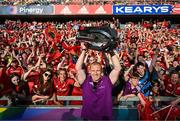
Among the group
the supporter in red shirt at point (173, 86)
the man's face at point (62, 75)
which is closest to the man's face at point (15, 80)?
the man's face at point (62, 75)

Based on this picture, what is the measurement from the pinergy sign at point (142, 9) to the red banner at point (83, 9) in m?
0.72

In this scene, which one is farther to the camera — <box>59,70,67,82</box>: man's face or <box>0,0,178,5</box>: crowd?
<box>0,0,178,5</box>: crowd

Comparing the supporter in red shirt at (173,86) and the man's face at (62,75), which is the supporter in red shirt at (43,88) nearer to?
the man's face at (62,75)

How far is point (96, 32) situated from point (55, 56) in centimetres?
610

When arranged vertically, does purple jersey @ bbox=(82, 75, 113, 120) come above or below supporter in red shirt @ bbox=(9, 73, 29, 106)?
above

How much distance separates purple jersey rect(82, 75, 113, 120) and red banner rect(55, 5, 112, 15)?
26.1 metres

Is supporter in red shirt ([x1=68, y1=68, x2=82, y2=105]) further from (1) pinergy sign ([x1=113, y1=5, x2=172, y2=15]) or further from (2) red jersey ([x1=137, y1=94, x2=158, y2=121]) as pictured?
(1) pinergy sign ([x1=113, y1=5, x2=172, y2=15])

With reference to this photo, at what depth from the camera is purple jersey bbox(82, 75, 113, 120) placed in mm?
4473

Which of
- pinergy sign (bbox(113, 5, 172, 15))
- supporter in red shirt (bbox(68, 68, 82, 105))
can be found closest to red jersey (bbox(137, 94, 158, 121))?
supporter in red shirt (bbox(68, 68, 82, 105))

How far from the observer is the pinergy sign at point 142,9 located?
97.0 ft

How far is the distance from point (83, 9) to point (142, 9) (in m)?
4.73

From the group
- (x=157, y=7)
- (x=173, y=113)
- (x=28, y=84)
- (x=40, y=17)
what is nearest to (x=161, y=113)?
(x=173, y=113)

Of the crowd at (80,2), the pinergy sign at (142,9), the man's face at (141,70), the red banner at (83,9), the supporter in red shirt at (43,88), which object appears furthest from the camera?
the crowd at (80,2)

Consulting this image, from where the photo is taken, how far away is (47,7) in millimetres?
31062
